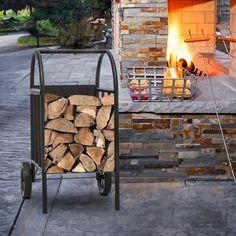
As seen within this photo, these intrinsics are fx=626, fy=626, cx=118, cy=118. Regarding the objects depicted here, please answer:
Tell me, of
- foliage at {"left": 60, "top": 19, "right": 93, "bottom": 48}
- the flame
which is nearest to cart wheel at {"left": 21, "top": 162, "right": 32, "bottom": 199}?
the flame

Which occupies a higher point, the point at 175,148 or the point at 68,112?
the point at 68,112

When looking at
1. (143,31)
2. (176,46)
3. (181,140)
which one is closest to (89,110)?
(181,140)

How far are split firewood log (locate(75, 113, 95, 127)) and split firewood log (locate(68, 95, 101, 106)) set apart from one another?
121mm

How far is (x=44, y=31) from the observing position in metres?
30.6

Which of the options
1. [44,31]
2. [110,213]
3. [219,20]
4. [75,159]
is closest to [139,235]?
[110,213]

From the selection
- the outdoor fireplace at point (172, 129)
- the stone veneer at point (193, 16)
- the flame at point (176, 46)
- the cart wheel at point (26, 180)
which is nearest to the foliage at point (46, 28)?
the stone veneer at point (193, 16)

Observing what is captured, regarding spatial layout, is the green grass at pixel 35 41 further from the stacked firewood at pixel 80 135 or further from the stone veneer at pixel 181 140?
the stacked firewood at pixel 80 135

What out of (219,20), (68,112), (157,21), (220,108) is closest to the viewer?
(68,112)

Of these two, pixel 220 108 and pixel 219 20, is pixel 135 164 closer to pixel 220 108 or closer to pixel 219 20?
pixel 220 108

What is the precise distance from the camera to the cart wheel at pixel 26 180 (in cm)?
706

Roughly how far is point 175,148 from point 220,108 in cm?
73

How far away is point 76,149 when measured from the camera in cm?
667

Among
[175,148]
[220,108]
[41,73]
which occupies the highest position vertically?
[41,73]

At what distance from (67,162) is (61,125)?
1.31 feet
